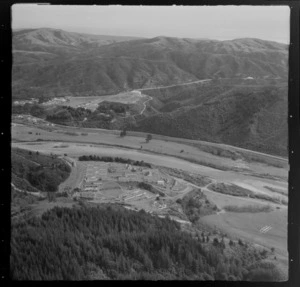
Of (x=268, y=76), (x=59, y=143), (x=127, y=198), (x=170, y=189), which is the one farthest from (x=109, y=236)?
(x=268, y=76)

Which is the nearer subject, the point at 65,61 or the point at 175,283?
the point at 175,283

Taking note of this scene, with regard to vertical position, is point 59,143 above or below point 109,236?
above

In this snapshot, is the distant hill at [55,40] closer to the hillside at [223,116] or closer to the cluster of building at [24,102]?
the cluster of building at [24,102]

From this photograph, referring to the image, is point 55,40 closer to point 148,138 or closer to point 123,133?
point 123,133

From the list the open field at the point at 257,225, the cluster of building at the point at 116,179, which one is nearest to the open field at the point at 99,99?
the cluster of building at the point at 116,179

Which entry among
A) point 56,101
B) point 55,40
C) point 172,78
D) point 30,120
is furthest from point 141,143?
point 55,40

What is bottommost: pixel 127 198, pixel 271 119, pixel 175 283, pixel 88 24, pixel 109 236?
pixel 175 283

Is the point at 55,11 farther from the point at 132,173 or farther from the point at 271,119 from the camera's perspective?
the point at 271,119
